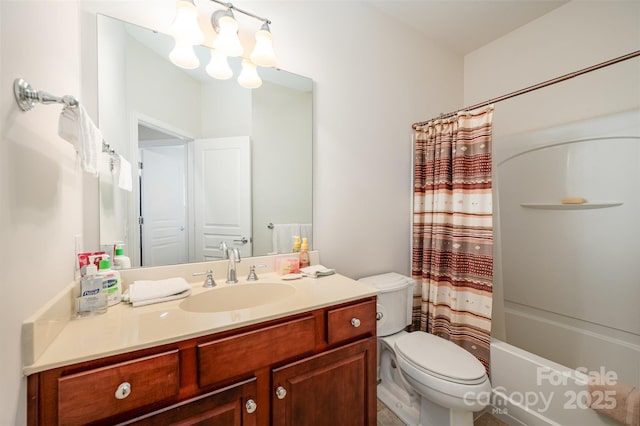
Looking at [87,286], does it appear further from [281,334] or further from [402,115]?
[402,115]

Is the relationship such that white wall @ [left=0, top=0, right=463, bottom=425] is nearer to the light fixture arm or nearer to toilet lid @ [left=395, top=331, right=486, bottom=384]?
the light fixture arm

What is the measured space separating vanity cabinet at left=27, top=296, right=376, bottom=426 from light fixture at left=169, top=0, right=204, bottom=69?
1.21m

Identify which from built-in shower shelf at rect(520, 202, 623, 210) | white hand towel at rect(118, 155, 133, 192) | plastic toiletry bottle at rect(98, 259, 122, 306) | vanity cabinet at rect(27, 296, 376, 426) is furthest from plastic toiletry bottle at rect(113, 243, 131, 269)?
built-in shower shelf at rect(520, 202, 623, 210)

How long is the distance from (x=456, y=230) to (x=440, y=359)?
2.52 ft

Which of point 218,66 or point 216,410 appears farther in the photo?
point 218,66

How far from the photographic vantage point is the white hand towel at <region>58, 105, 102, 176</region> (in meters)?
0.68

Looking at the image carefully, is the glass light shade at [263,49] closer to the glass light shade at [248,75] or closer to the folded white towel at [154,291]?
the glass light shade at [248,75]

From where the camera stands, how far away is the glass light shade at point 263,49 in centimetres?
127

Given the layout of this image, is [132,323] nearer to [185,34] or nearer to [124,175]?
[124,175]

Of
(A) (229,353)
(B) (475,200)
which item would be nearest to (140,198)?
(A) (229,353)

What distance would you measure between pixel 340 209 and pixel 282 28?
1.12 metres

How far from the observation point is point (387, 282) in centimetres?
164

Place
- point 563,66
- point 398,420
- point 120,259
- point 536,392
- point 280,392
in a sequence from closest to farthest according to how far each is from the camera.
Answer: point 280,392, point 120,259, point 536,392, point 398,420, point 563,66

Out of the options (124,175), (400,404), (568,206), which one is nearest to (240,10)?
(124,175)
